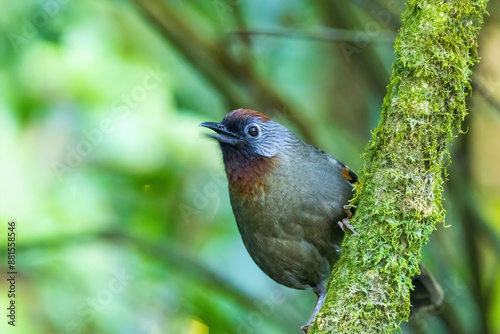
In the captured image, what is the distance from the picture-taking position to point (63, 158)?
216 inches

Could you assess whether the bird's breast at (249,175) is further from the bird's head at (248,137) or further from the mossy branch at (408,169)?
the mossy branch at (408,169)

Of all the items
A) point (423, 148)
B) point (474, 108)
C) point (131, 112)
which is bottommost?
point (423, 148)

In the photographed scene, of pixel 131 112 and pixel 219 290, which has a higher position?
pixel 131 112

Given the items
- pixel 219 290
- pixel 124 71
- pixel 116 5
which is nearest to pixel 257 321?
pixel 219 290

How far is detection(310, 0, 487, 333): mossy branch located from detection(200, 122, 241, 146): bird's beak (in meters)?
1.34

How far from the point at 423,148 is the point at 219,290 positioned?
2.54 m

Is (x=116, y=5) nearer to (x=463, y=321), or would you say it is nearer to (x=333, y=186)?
(x=333, y=186)

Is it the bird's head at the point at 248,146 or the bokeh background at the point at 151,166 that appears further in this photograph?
the bokeh background at the point at 151,166

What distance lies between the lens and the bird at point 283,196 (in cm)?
388

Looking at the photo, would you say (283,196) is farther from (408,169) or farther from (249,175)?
(408,169)

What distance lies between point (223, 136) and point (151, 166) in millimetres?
1145

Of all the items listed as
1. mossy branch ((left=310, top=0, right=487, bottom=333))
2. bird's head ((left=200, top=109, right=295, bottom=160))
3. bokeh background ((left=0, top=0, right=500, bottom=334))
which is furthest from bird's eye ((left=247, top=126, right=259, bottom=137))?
mossy branch ((left=310, top=0, right=487, bottom=333))

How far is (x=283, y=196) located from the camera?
12.7 ft

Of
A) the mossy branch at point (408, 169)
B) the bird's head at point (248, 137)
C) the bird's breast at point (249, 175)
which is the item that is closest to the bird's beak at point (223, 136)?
the bird's head at point (248, 137)
